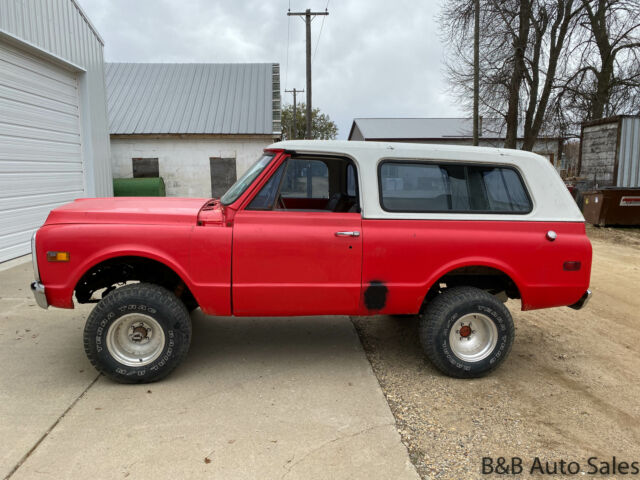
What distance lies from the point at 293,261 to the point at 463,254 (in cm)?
142

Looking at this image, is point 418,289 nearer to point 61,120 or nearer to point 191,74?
point 61,120

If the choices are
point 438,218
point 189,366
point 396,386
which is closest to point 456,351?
point 396,386

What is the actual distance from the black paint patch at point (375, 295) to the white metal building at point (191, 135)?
15.9 metres

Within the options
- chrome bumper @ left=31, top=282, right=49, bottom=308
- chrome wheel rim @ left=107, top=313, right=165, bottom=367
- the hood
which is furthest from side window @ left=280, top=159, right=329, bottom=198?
chrome bumper @ left=31, top=282, right=49, bottom=308

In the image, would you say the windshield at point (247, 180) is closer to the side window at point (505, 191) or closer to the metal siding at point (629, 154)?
the side window at point (505, 191)

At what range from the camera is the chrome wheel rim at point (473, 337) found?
13.0 feet

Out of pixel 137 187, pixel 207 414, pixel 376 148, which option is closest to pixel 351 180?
pixel 376 148

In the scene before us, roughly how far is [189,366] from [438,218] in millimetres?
2536

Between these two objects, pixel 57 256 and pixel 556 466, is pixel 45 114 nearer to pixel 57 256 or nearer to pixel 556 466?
pixel 57 256

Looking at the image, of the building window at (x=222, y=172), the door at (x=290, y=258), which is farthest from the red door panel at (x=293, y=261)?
the building window at (x=222, y=172)

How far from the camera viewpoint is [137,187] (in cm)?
1739

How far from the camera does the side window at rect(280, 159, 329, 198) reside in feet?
12.8

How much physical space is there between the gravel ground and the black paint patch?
667mm

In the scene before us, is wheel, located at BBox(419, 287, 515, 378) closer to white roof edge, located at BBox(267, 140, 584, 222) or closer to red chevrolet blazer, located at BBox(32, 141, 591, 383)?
red chevrolet blazer, located at BBox(32, 141, 591, 383)
